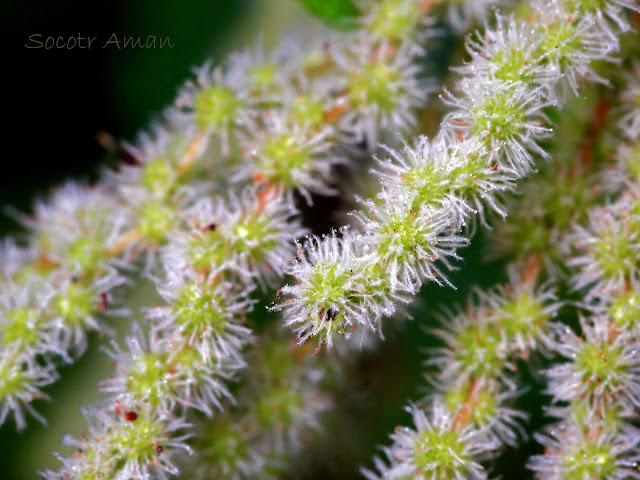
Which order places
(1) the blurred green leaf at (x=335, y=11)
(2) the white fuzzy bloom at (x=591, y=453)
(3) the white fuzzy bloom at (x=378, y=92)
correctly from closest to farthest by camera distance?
(2) the white fuzzy bloom at (x=591, y=453) < (3) the white fuzzy bloom at (x=378, y=92) < (1) the blurred green leaf at (x=335, y=11)

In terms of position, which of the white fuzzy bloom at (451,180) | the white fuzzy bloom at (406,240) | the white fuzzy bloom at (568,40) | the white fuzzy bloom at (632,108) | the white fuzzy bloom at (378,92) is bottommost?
the white fuzzy bloom at (406,240)

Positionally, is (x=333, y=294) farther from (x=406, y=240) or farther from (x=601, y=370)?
(x=601, y=370)

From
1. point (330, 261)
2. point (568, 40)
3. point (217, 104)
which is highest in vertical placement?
point (568, 40)

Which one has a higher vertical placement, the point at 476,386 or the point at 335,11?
the point at 335,11

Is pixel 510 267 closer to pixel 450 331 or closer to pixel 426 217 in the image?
pixel 450 331

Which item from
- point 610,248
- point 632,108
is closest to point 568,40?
point 632,108

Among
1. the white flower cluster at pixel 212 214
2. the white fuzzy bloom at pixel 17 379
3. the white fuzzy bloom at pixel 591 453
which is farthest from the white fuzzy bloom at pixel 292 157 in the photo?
the white fuzzy bloom at pixel 591 453

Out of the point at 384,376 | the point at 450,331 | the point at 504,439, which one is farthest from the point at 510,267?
the point at 384,376

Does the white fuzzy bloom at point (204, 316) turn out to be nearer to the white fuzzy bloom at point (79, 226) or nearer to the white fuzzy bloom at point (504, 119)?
the white fuzzy bloom at point (79, 226)
